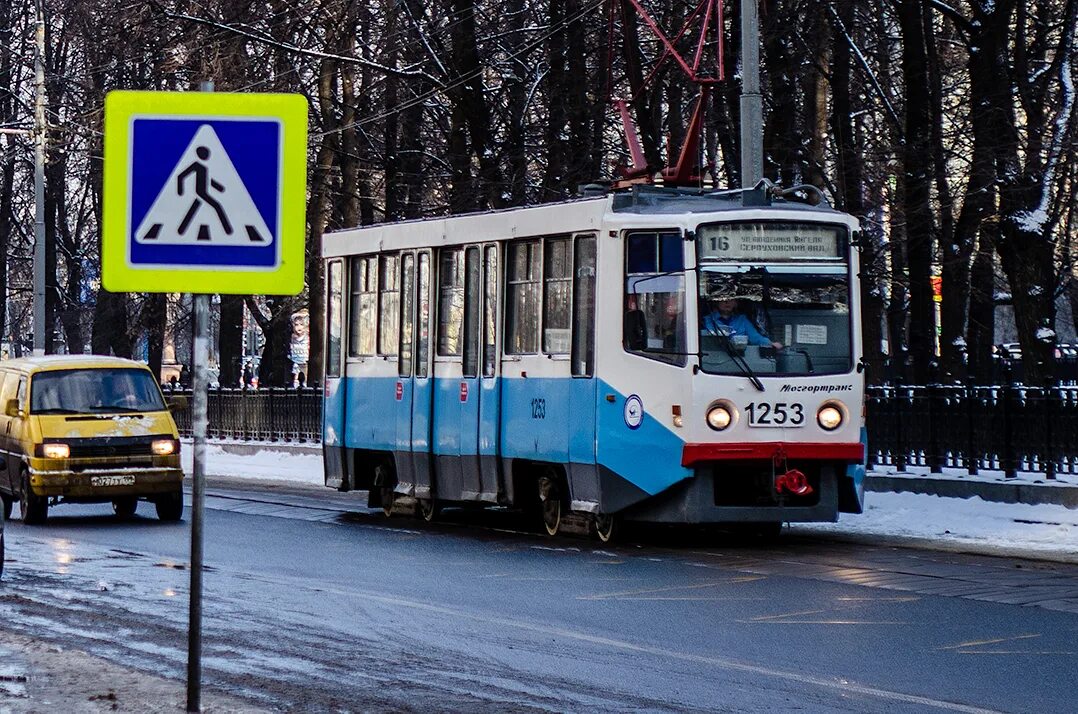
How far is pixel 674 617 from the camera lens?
12.9 m

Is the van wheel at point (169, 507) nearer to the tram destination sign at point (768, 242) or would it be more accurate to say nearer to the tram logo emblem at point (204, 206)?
the tram destination sign at point (768, 242)

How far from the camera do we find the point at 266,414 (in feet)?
124

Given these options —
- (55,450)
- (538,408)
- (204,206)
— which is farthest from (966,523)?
(204,206)

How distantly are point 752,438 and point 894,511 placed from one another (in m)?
3.74

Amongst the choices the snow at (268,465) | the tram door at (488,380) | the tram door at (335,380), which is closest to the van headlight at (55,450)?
the tram door at (335,380)

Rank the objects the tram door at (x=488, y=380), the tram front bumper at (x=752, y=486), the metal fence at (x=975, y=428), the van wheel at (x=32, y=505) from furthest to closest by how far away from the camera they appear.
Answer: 1. the van wheel at (x=32, y=505)
2. the metal fence at (x=975, y=428)
3. the tram door at (x=488, y=380)
4. the tram front bumper at (x=752, y=486)

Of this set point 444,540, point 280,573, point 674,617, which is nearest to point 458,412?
point 444,540

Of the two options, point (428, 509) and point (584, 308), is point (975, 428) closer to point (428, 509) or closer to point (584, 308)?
point (584, 308)

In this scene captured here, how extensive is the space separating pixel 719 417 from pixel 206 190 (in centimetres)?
1072

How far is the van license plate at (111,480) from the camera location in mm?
22172

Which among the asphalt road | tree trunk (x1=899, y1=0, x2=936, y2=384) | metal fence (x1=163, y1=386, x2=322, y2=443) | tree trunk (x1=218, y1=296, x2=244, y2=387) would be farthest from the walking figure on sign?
tree trunk (x1=218, y1=296, x2=244, y2=387)

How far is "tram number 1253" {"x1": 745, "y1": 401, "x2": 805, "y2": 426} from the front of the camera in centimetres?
1828

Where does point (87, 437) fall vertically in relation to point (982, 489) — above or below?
→ above

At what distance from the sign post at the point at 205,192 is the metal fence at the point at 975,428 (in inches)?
552
